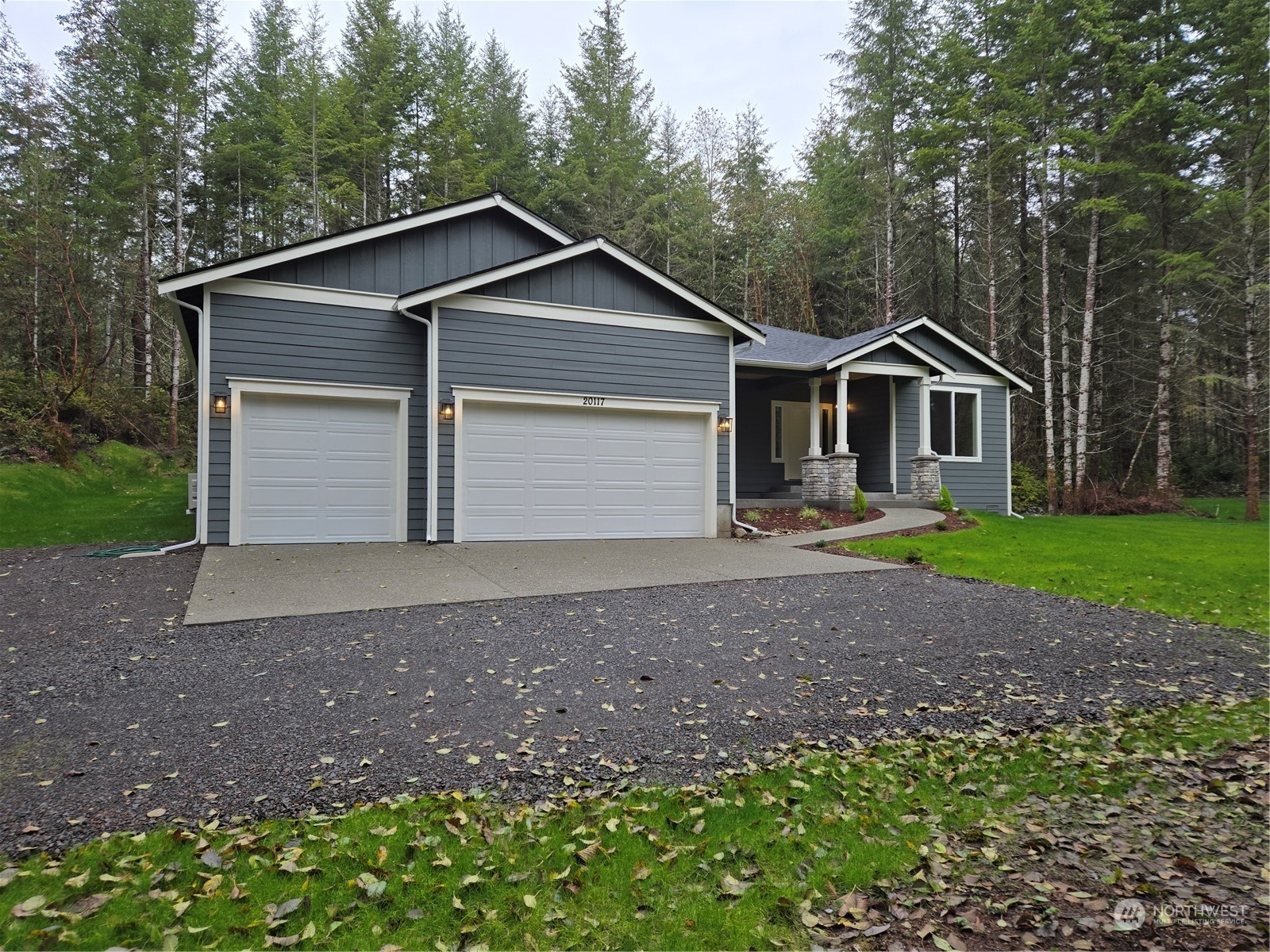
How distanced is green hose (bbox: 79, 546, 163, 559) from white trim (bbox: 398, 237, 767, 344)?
4.29 metres

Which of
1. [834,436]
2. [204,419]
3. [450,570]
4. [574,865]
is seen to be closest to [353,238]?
[204,419]

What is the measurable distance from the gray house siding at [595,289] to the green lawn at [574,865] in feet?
25.8

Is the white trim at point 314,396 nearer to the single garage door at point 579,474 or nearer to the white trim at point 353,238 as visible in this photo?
the single garage door at point 579,474

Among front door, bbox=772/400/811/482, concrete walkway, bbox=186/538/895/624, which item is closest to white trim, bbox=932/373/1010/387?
front door, bbox=772/400/811/482

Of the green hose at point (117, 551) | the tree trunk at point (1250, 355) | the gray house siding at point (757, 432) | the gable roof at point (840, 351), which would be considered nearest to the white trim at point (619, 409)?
the gable roof at point (840, 351)

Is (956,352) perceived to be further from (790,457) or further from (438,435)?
(438,435)

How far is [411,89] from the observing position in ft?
63.1

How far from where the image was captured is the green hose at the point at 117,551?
24.3 feet

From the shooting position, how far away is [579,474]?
9.57 m

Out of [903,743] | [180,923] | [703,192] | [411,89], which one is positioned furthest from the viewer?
[703,192]

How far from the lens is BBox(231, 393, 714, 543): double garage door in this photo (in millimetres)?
8602

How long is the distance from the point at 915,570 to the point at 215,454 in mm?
8643

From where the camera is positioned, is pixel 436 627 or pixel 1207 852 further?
pixel 436 627

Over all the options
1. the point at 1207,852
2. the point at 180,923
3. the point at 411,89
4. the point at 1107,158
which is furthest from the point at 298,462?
the point at 1107,158
